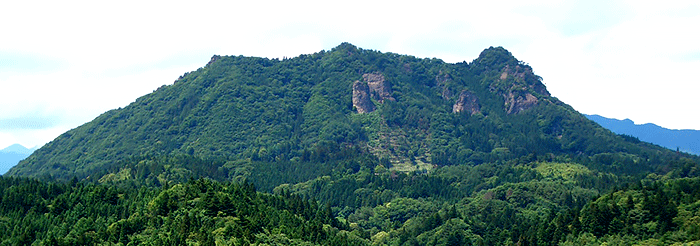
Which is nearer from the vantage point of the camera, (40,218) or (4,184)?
(40,218)

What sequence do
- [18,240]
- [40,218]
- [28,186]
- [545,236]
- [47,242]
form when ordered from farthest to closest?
[545,236], [28,186], [40,218], [18,240], [47,242]

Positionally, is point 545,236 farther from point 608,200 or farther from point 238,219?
point 238,219

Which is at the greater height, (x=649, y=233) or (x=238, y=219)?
(x=238, y=219)

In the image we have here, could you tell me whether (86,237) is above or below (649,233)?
above

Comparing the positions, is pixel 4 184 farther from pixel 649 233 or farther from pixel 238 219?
pixel 649 233

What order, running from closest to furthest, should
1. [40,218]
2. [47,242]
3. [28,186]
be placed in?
1. [47,242]
2. [40,218]
3. [28,186]

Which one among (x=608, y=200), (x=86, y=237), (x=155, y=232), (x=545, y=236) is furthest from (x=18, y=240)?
(x=608, y=200)

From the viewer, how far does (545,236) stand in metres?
186

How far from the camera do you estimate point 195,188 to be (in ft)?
534

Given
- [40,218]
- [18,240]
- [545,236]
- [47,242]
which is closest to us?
[47,242]

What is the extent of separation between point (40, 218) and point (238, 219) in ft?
126

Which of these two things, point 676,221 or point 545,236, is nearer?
point 676,221

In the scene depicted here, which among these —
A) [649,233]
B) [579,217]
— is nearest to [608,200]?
[579,217]

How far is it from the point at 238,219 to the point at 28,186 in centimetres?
5126
